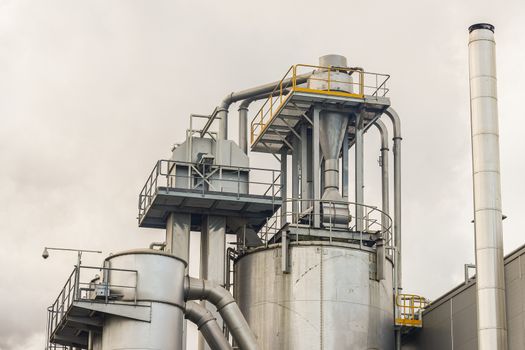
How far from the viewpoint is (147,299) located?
34125 millimetres

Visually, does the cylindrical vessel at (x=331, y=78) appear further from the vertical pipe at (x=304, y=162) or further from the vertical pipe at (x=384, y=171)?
the vertical pipe at (x=384, y=171)

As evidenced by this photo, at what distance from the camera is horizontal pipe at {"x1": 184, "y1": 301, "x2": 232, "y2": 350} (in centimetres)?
3622

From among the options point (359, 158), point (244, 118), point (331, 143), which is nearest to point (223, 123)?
point (244, 118)

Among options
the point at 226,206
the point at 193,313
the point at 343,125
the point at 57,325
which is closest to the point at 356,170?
the point at 343,125

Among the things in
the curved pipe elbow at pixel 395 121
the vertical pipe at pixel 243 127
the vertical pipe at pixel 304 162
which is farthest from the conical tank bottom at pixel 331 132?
the vertical pipe at pixel 243 127

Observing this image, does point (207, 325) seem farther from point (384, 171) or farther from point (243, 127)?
point (243, 127)

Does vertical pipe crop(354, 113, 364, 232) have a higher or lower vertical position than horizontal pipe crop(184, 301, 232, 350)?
higher

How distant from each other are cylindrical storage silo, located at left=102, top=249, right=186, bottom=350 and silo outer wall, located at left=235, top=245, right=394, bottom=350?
14.2 feet

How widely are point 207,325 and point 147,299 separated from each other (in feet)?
9.93

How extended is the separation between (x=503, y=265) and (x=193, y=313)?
32.6 feet

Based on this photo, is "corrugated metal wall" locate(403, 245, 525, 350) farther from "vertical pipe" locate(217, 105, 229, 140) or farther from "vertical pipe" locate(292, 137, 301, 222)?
"vertical pipe" locate(217, 105, 229, 140)

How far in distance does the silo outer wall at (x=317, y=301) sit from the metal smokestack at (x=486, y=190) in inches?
206

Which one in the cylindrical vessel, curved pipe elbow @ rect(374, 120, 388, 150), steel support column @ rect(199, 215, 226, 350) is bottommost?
steel support column @ rect(199, 215, 226, 350)

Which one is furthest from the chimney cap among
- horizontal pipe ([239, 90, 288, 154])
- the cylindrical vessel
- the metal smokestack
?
horizontal pipe ([239, 90, 288, 154])
